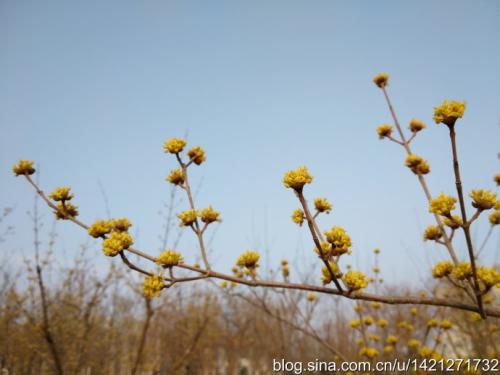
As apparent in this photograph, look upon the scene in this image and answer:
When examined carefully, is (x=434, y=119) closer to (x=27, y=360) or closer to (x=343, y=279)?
(x=343, y=279)

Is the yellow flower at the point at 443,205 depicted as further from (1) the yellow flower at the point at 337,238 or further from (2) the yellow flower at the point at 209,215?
(2) the yellow flower at the point at 209,215

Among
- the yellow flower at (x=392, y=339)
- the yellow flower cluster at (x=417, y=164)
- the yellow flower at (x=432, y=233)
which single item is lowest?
the yellow flower at (x=392, y=339)

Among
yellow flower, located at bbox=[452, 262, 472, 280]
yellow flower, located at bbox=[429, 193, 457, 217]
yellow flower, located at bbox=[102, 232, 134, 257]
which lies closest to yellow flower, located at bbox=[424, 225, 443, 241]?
yellow flower, located at bbox=[452, 262, 472, 280]

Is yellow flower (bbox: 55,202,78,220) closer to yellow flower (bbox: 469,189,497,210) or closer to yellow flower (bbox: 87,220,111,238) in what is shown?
yellow flower (bbox: 87,220,111,238)

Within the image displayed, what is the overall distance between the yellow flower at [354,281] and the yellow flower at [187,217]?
1035mm

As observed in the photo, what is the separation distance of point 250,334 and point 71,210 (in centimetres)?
825

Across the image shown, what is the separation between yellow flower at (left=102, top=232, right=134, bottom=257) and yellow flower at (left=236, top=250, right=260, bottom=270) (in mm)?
695

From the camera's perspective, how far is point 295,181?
1.58 meters

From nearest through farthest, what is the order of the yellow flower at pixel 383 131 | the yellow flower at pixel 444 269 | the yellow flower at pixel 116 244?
the yellow flower at pixel 116 244 → the yellow flower at pixel 444 269 → the yellow flower at pixel 383 131

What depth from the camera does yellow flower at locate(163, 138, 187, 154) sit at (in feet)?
7.52

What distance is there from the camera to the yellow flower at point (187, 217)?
2.08 m

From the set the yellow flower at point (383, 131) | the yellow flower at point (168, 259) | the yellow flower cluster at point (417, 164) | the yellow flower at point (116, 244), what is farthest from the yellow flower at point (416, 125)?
the yellow flower at point (116, 244)

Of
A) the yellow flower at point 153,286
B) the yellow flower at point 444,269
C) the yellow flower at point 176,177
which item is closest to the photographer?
the yellow flower at point 153,286

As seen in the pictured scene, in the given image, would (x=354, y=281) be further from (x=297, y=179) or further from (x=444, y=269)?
(x=444, y=269)
